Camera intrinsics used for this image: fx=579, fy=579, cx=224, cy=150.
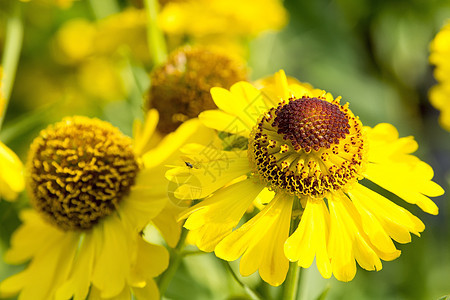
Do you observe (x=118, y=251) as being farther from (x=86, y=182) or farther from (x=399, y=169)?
(x=399, y=169)

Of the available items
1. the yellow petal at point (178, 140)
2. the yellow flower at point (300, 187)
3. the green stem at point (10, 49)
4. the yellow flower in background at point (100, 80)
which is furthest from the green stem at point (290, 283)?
the yellow flower in background at point (100, 80)

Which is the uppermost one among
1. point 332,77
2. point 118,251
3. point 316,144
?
point 316,144

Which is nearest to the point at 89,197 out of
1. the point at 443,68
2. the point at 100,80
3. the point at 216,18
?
the point at 216,18

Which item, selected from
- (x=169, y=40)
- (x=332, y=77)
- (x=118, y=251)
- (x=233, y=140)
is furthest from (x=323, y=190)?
(x=332, y=77)

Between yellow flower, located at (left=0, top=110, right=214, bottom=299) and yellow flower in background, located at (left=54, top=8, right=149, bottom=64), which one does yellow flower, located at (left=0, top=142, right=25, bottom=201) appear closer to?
yellow flower, located at (left=0, top=110, right=214, bottom=299)

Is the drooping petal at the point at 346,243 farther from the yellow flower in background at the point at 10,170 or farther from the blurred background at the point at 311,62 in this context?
the blurred background at the point at 311,62

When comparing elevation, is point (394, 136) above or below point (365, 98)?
above
